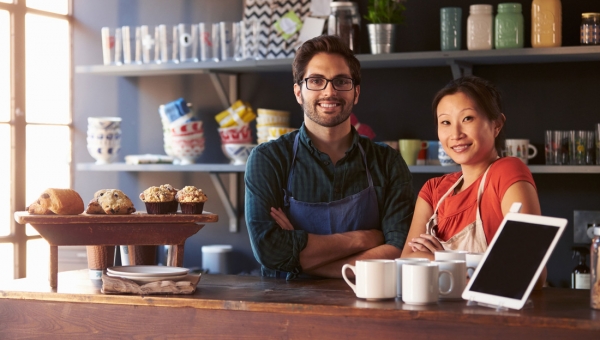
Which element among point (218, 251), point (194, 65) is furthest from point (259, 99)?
point (218, 251)

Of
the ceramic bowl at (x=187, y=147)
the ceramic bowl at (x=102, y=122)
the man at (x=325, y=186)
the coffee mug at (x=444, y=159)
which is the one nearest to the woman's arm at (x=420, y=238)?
the man at (x=325, y=186)

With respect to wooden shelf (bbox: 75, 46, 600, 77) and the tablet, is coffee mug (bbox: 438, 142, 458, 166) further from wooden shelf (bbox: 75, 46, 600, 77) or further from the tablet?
the tablet

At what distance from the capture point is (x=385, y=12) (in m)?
3.43

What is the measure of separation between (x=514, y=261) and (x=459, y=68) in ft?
6.33

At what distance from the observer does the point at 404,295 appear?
167 cm

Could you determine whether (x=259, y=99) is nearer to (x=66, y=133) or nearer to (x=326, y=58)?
(x=66, y=133)

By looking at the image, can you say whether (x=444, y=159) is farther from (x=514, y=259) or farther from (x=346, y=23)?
(x=514, y=259)

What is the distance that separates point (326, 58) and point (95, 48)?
7.41 feet

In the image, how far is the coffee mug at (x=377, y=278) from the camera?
1678mm

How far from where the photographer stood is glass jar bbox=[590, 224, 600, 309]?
5.19 feet

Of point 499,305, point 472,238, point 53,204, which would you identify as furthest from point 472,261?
point 53,204

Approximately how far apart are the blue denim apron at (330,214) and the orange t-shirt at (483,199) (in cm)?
→ 25

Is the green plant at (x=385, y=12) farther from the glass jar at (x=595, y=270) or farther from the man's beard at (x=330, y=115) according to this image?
the glass jar at (x=595, y=270)

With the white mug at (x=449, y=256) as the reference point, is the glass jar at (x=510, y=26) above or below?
above
